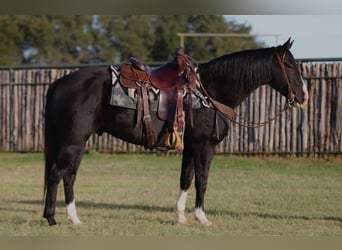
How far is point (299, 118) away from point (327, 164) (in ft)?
4.30

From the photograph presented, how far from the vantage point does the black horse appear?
6836 mm

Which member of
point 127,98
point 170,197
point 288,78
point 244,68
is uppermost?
point 244,68

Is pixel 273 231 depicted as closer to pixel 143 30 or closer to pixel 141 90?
pixel 141 90

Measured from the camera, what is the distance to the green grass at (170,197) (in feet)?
22.2

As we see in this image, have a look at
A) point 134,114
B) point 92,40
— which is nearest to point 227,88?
point 134,114

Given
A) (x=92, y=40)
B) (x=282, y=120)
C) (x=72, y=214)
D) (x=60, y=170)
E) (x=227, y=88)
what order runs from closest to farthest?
(x=60, y=170), (x=72, y=214), (x=227, y=88), (x=282, y=120), (x=92, y=40)

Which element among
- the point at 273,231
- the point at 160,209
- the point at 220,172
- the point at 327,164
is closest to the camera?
the point at 273,231

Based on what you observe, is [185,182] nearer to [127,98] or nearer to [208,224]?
[208,224]

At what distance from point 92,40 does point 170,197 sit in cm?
1900

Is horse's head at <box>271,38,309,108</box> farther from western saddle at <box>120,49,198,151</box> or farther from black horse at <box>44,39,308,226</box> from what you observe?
western saddle at <box>120,49,198,151</box>

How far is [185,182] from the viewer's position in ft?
23.6

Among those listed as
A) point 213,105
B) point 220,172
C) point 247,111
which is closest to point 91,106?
point 213,105

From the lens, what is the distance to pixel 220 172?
12.8 m

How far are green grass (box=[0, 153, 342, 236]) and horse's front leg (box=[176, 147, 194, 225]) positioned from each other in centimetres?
17
